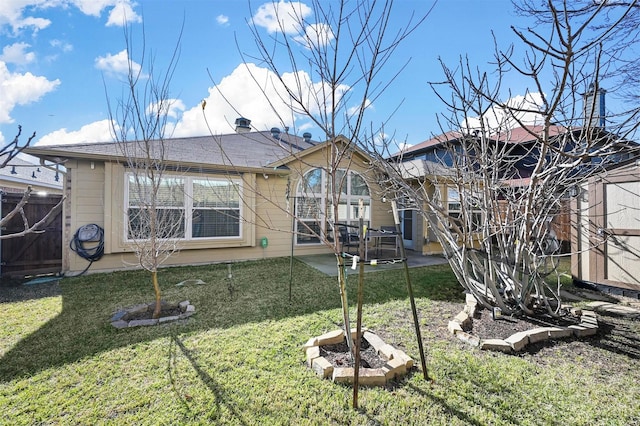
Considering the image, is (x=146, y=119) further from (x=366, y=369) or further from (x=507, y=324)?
(x=507, y=324)

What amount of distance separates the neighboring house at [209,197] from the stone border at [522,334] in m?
2.61

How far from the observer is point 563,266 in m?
7.46

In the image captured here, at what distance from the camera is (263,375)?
8.91 ft

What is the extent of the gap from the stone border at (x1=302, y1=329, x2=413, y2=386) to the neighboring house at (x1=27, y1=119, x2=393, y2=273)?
212 cm

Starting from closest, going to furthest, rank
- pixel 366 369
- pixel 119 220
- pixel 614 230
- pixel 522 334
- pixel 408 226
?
pixel 366 369, pixel 522 334, pixel 614 230, pixel 119 220, pixel 408 226

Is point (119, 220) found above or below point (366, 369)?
above

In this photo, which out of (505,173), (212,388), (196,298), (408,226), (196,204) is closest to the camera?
(212,388)

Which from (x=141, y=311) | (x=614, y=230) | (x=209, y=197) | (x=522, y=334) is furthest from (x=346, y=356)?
(x=209, y=197)

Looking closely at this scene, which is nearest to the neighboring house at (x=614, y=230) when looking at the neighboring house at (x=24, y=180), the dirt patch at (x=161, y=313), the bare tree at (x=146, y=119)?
the dirt patch at (x=161, y=313)

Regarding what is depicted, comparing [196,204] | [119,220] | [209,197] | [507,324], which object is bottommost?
[507,324]

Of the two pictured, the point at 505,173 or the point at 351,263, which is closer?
the point at 505,173

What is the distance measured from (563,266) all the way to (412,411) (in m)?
7.76

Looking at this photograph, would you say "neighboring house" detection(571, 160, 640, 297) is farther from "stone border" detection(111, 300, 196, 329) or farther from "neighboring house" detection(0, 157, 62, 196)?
"neighboring house" detection(0, 157, 62, 196)

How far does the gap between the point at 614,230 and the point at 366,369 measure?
583 centimetres
